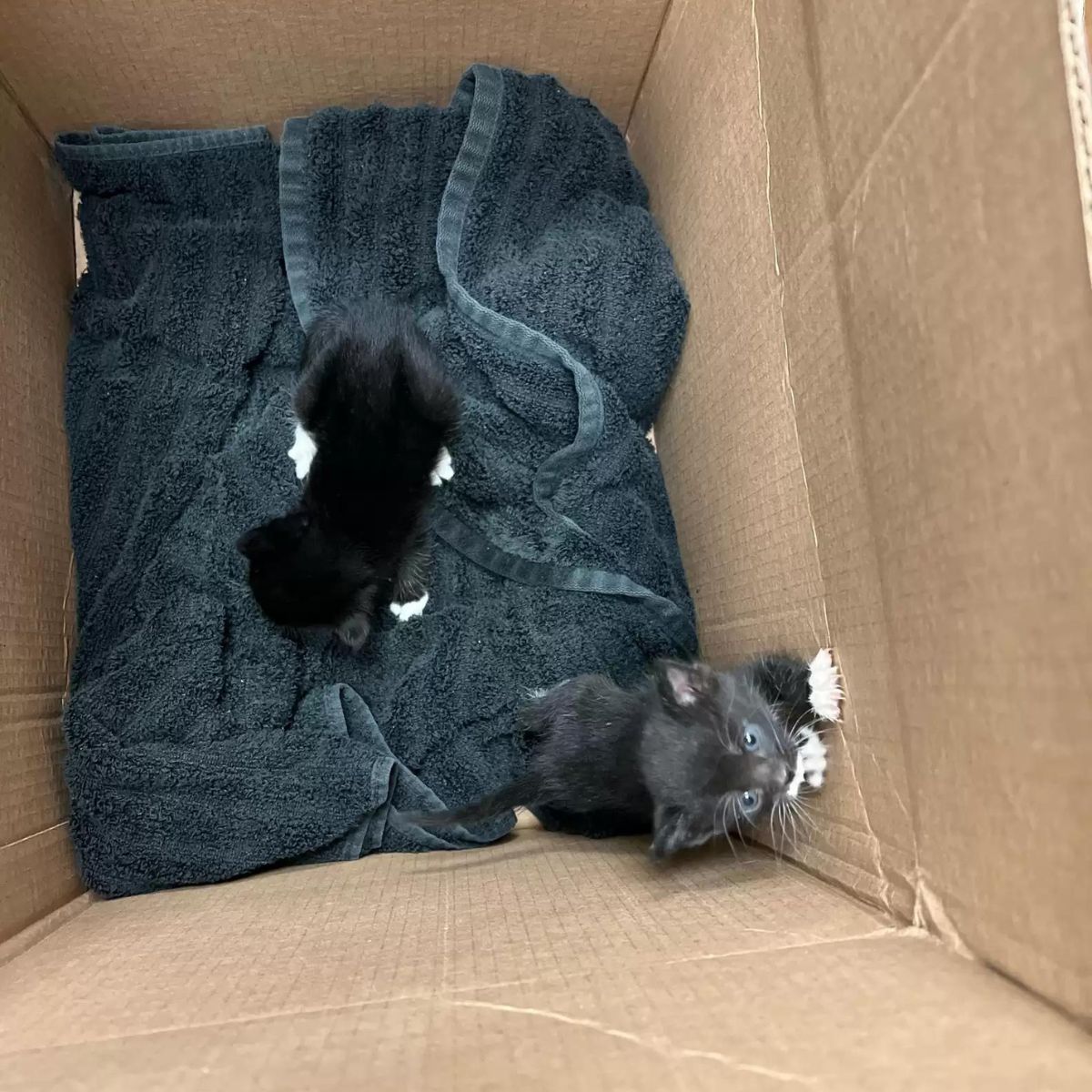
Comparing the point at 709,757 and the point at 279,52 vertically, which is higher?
the point at 279,52

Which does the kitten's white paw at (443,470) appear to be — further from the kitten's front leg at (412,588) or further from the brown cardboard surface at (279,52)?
Answer: the brown cardboard surface at (279,52)

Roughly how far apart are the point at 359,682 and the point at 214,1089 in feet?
3.46

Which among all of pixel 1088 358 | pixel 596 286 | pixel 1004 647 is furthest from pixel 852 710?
pixel 596 286

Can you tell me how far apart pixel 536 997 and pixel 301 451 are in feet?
3.83

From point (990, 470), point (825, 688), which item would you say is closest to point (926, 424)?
point (990, 470)

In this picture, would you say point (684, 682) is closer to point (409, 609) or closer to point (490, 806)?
point (490, 806)

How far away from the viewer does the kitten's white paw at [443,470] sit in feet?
5.57

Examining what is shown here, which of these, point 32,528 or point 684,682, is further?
point 32,528

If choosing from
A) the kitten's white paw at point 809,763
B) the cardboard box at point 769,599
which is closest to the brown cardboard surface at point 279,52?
the cardboard box at point 769,599

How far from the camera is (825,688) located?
1.23 meters

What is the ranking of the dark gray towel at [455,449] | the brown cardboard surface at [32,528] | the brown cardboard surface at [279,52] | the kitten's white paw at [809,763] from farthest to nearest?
the dark gray towel at [455,449] < the brown cardboard surface at [279,52] < the brown cardboard surface at [32,528] < the kitten's white paw at [809,763]

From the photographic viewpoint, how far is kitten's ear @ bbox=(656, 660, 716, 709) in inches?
54.3

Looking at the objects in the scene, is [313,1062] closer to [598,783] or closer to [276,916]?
[276,916]

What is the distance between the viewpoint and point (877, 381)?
40.3 inches
